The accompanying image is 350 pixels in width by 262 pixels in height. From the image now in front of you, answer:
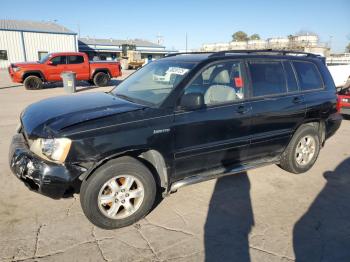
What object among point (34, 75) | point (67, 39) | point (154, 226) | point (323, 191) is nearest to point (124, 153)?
point (154, 226)

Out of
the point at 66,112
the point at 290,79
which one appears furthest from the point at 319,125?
the point at 66,112

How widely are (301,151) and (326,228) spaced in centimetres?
174

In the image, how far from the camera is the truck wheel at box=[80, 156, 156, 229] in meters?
3.08

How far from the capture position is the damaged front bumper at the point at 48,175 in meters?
2.93

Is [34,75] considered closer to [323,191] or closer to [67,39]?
[323,191]

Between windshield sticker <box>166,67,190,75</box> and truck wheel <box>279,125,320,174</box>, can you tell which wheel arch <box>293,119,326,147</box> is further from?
windshield sticker <box>166,67,190,75</box>

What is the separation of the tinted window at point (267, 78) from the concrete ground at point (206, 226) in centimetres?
136

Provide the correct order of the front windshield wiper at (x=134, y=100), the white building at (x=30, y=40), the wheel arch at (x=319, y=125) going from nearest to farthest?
the front windshield wiper at (x=134, y=100) → the wheel arch at (x=319, y=125) → the white building at (x=30, y=40)

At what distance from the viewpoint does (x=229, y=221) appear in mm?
3471

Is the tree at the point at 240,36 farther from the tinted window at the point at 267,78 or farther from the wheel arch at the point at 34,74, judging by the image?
the tinted window at the point at 267,78

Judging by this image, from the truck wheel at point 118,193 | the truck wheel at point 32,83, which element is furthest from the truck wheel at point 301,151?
the truck wheel at point 32,83

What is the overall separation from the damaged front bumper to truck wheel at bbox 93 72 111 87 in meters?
14.4

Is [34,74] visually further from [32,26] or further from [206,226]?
[32,26]

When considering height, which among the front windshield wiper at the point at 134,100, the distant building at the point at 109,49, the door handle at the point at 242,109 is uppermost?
the distant building at the point at 109,49
